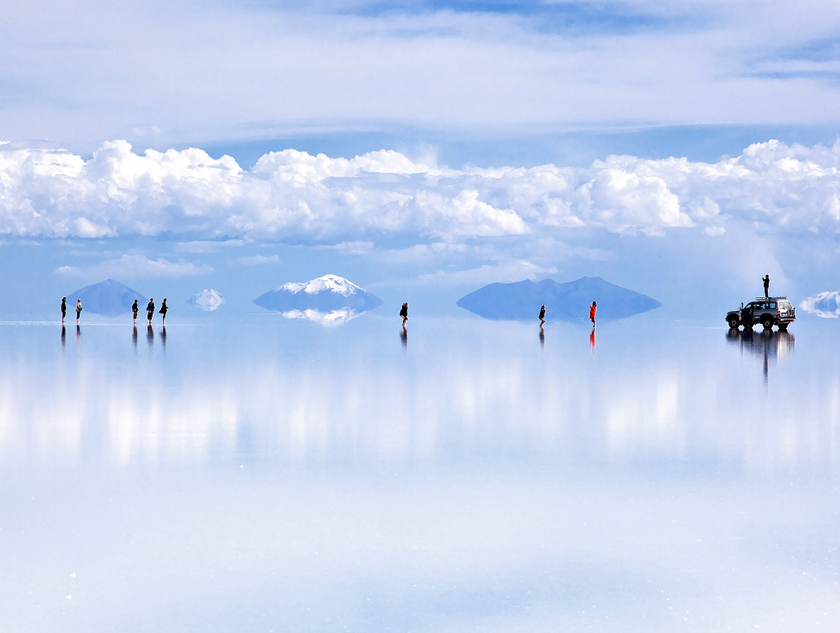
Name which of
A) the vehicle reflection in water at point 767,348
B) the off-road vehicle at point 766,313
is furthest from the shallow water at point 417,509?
the off-road vehicle at point 766,313

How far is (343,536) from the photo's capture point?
8617mm

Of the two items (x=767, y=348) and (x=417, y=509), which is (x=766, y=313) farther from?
(x=417, y=509)

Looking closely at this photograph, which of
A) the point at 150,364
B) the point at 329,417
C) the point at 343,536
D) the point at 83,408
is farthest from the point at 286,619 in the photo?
the point at 150,364

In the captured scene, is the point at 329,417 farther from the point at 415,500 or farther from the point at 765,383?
the point at 765,383

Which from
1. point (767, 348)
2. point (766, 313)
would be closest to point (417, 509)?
point (767, 348)

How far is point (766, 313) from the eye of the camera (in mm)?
60125

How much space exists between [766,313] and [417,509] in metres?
54.8

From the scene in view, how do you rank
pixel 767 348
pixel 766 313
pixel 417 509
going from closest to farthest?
pixel 417 509, pixel 767 348, pixel 766 313

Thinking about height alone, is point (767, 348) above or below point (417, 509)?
below

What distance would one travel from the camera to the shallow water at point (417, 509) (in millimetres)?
6906

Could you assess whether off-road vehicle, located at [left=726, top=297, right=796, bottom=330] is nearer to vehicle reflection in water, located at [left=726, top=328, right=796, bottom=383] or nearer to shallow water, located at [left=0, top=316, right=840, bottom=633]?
vehicle reflection in water, located at [left=726, top=328, right=796, bottom=383]

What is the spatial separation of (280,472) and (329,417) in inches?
173

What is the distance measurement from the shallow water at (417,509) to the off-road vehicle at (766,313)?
41408mm

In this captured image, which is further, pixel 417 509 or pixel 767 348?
pixel 767 348
